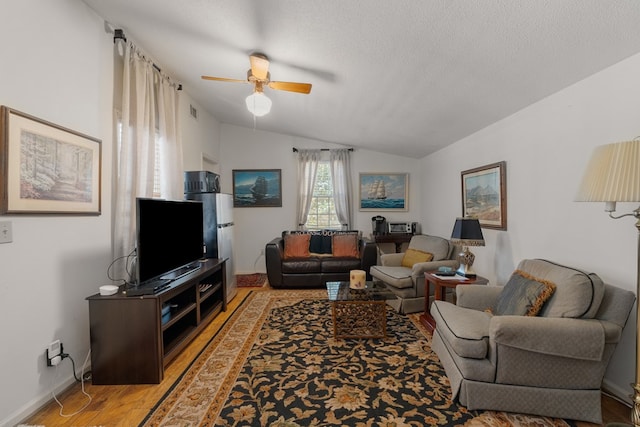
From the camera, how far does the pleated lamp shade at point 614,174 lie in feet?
4.14

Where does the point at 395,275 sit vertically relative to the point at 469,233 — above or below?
below

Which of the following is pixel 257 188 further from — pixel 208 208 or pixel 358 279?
pixel 358 279

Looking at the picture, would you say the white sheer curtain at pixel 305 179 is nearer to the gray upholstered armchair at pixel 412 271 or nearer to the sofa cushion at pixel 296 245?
the sofa cushion at pixel 296 245

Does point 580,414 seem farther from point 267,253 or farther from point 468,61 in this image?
point 267,253

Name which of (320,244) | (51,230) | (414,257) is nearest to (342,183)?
(320,244)

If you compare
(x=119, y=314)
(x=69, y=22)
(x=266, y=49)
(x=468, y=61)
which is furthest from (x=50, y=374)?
(x=468, y=61)

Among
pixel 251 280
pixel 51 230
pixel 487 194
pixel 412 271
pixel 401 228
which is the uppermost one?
pixel 487 194

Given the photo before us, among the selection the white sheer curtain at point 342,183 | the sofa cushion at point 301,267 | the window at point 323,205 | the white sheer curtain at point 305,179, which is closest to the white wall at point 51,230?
the sofa cushion at point 301,267

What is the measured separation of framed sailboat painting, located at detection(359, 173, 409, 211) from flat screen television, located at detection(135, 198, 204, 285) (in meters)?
3.20

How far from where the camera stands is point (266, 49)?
2559 millimetres

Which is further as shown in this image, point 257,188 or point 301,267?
point 257,188

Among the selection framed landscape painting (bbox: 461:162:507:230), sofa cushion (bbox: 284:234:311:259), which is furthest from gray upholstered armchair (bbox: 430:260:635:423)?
sofa cushion (bbox: 284:234:311:259)

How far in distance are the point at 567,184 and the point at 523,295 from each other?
3.17ft

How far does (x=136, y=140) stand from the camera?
8.80 feet
